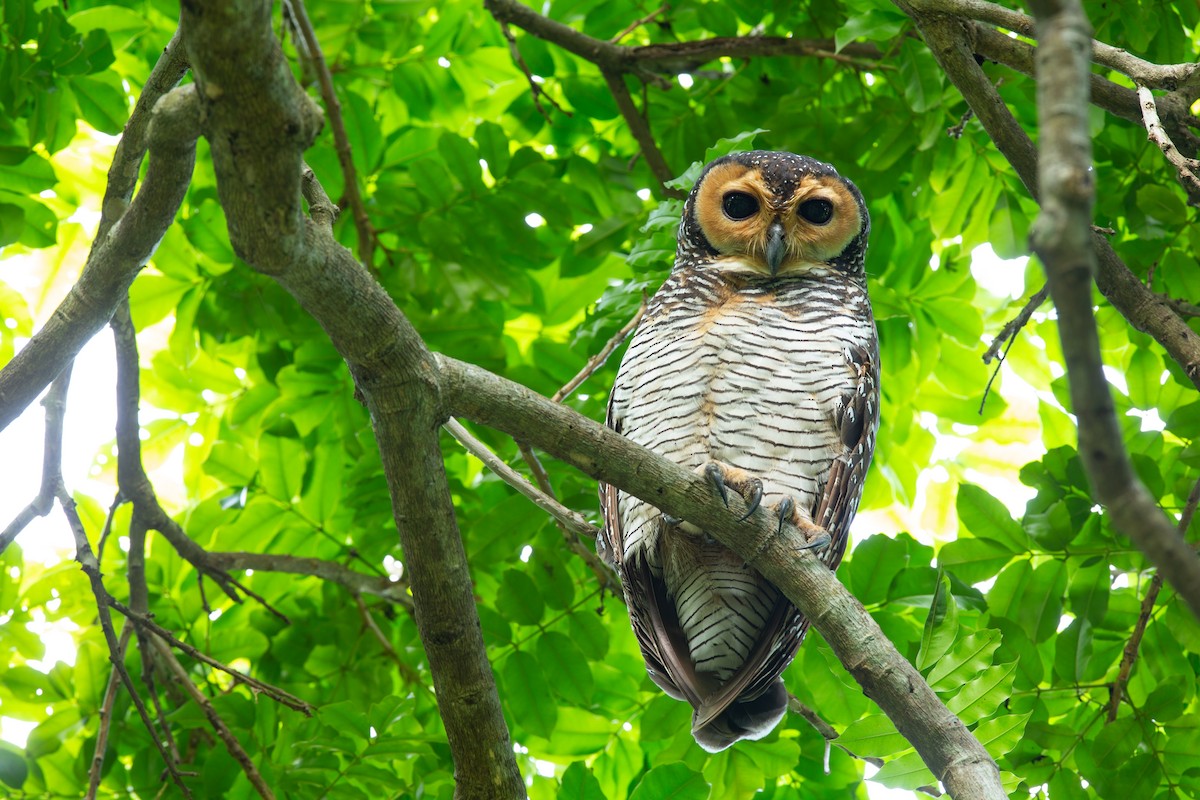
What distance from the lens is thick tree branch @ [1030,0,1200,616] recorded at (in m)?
0.74

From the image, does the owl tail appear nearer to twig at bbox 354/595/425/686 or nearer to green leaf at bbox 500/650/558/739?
green leaf at bbox 500/650/558/739

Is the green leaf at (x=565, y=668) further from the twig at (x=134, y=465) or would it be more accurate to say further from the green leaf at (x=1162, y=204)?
the green leaf at (x=1162, y=204)

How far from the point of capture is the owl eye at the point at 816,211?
3.13 metres

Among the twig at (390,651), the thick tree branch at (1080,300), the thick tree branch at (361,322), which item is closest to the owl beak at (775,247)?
the thick tree branch at (361,322)

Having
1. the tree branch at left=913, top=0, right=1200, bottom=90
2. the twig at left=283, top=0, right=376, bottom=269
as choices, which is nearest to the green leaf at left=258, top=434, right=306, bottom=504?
the twig at left=283, top=0, right=376, bottom=269

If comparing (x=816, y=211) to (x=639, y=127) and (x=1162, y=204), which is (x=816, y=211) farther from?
(x=1162, y=204)

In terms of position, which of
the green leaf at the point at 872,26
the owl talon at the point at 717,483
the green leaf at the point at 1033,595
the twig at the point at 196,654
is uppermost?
the green leaf at the point at 872,26

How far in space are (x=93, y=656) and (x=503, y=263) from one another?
1791 millimetres

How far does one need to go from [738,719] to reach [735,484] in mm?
658

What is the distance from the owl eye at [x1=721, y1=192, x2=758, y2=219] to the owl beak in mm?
104

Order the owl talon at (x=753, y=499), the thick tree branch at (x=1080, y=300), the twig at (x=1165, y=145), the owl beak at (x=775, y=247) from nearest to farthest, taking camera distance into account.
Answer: the thick tree branch at (x=1080, y=300)
the twig at (x=1165, y=145)
the owl talon at (x=753, y=499)
the owl beak at (x=775, y=247)

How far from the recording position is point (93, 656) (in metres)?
3.25

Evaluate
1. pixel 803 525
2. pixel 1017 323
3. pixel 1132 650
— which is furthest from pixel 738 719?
pixel 1017 323

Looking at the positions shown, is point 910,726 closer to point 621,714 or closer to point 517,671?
point 517,671
